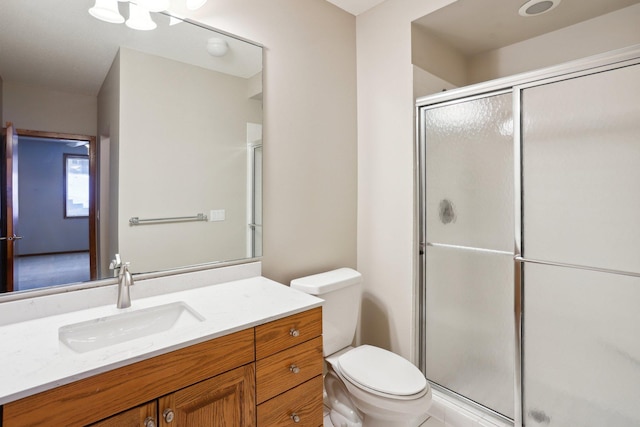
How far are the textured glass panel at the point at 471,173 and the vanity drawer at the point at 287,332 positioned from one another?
3.16ft

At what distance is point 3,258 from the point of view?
114 cm

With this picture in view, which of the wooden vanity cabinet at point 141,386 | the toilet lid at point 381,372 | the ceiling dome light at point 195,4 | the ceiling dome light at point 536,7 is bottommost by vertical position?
the toilet lid at point 381,372

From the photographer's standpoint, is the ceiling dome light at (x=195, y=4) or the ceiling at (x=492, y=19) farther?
the ceiling at (x=492, y=19)

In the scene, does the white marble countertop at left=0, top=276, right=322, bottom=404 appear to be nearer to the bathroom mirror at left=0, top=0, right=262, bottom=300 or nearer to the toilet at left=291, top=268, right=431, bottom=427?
the bathroom mirror at left=0, top=0, right=262, bottom=300

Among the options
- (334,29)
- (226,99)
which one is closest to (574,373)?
(226,99)

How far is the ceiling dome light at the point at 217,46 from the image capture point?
1.58 metres

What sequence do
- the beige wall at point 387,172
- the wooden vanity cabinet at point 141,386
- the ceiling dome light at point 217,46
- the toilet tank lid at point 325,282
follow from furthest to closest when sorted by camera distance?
Answer: the beige wall at point 387,172 → the toilet tank lid at point 325,282 → the ceiling dome light at point 217,46 → the wooden vanity cabinet at point 141,386

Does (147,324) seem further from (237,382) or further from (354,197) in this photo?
(354,197)

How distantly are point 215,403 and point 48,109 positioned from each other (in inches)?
47.4

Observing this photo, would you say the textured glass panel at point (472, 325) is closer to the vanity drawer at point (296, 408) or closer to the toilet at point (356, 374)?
the toilet at point (356, 374)

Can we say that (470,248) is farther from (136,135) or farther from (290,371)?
(136,135)

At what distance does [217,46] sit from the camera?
5.25 feet

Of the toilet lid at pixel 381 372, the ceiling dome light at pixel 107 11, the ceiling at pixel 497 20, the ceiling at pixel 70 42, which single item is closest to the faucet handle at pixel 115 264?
the ceiling at pixel 70 42

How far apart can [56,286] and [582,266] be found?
214 cm
